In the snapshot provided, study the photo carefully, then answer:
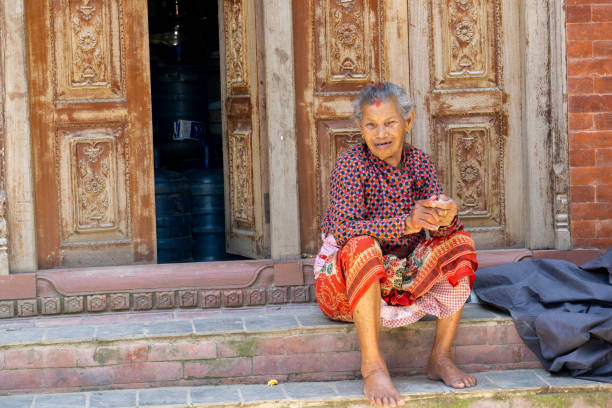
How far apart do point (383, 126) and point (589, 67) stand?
1.69m

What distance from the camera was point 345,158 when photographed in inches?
166

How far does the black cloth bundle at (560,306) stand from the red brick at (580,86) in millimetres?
1001

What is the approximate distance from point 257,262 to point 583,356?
1904 millimetres

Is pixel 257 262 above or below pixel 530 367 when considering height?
above

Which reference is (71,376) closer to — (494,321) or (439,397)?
(439,397)

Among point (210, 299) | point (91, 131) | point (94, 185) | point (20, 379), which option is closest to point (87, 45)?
point (91, 131)

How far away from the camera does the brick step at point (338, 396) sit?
405cm

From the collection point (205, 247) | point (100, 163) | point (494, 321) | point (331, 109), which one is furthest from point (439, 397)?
point (205, 247)


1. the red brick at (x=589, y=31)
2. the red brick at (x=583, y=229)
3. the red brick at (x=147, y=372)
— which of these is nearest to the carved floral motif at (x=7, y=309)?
the red brick at (x=147, y=372)

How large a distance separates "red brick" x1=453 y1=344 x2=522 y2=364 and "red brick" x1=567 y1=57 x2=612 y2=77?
1697 millimetres

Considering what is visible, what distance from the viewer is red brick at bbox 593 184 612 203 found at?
5207mm

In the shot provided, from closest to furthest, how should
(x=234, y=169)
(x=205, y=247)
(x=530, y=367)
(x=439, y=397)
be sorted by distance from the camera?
(x=439, y=397), (x=530, y=367), (x=234, y=169), (x=205, y=247)

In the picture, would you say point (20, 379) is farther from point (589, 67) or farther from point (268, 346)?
point (589, 67)

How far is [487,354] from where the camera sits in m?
4.54
